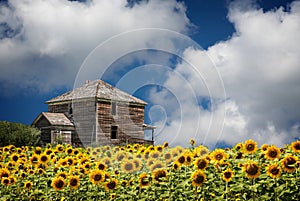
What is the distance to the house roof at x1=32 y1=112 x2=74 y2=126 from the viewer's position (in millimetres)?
31875

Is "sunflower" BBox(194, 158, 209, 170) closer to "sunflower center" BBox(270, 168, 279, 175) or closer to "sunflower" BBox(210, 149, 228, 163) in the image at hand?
"sunflower" BBox(210, 149, 228, 163)

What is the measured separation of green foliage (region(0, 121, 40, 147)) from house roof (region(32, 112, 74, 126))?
21.5 ft

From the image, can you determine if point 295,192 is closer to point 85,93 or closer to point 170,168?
point 170,168

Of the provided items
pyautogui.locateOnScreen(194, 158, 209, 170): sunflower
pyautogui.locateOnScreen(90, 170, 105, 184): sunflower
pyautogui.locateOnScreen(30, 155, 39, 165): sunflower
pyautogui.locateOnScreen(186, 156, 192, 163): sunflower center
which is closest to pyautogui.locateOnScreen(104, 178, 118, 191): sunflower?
pyautogui.locateOnScreen(90, 170, 105, 184): sunflower

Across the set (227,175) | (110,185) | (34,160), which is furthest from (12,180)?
(227,175)

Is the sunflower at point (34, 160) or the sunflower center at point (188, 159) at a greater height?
the sunflower at point (34, 160)

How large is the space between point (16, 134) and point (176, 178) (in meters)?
20.1

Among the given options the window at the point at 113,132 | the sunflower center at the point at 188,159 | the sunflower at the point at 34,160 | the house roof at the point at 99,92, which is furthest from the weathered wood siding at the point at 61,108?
the sunflower center at the point at 188,159

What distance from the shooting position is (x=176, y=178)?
16.3ft

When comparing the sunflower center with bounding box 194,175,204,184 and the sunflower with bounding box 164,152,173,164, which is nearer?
the sunflower center with bounding box 194,175,204,184

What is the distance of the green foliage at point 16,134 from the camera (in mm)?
22328

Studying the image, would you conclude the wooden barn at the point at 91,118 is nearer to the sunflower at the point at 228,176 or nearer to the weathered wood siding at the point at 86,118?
the weathered wood siding at the point at 86,118

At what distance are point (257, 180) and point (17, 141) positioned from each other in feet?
69.9

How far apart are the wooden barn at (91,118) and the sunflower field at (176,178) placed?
21.4 metres
